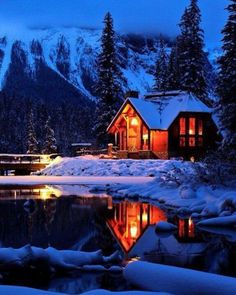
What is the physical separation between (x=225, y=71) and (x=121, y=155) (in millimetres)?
19806

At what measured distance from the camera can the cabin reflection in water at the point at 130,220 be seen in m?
13.6

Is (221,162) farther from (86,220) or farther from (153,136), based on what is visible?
(153,136)

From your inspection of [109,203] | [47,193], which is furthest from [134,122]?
[109,203]

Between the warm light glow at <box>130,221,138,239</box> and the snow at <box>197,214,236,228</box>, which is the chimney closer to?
the warm light glow at <box>130,221,138,239</box>

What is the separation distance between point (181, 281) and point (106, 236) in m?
6.34

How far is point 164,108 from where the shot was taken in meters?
46.8

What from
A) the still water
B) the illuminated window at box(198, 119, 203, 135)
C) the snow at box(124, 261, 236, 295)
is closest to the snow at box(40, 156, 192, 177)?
the illuminated window at box(198, 119, 203, 135)

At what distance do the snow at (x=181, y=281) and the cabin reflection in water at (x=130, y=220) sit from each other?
3.57m

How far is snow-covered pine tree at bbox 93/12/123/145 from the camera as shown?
48375mm

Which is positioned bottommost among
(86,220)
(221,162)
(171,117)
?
(86,220)

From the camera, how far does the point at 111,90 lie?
158ft

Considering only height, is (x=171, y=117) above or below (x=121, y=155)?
above

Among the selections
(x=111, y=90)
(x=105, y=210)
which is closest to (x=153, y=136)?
(x=111, y=90)

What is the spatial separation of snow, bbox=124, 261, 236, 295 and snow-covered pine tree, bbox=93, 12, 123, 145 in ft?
132
